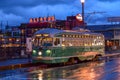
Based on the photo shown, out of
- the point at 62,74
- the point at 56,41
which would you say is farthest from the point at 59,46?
the point at 62,74

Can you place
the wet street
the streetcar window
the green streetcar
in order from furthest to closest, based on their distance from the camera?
the streetcar window
the green streetcar
the wet street

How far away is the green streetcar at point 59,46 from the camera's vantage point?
104 ft

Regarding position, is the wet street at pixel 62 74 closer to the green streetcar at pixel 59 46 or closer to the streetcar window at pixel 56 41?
the green streetcar at pixel 59 46

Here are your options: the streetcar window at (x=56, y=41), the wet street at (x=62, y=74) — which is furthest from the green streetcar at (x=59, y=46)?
the wet street at (x=62, y=74)

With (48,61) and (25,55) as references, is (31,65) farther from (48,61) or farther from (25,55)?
(25,55)

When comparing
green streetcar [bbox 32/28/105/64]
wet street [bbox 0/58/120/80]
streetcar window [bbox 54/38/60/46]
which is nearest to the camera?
wet street [bbox 0/58/120/80]

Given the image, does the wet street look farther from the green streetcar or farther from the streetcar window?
the streetcar window

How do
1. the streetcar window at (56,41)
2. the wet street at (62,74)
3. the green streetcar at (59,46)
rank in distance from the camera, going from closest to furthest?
the wet street at (62,74), the green streetcar at (59,46), the streetcar window at (56,41)

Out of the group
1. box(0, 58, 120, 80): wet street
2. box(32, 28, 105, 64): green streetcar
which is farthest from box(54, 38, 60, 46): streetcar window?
box(0, 58, 120, 80): wet street

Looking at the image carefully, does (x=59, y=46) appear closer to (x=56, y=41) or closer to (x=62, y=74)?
(x=56, y=41)

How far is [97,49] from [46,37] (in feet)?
38.4

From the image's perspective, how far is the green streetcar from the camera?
3184cm

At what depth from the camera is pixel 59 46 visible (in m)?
32.8

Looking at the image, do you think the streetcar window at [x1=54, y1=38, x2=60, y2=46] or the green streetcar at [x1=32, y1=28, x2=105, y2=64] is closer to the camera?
the green streetcar at [x1=32, y1=28, x2=105, y2=64]
